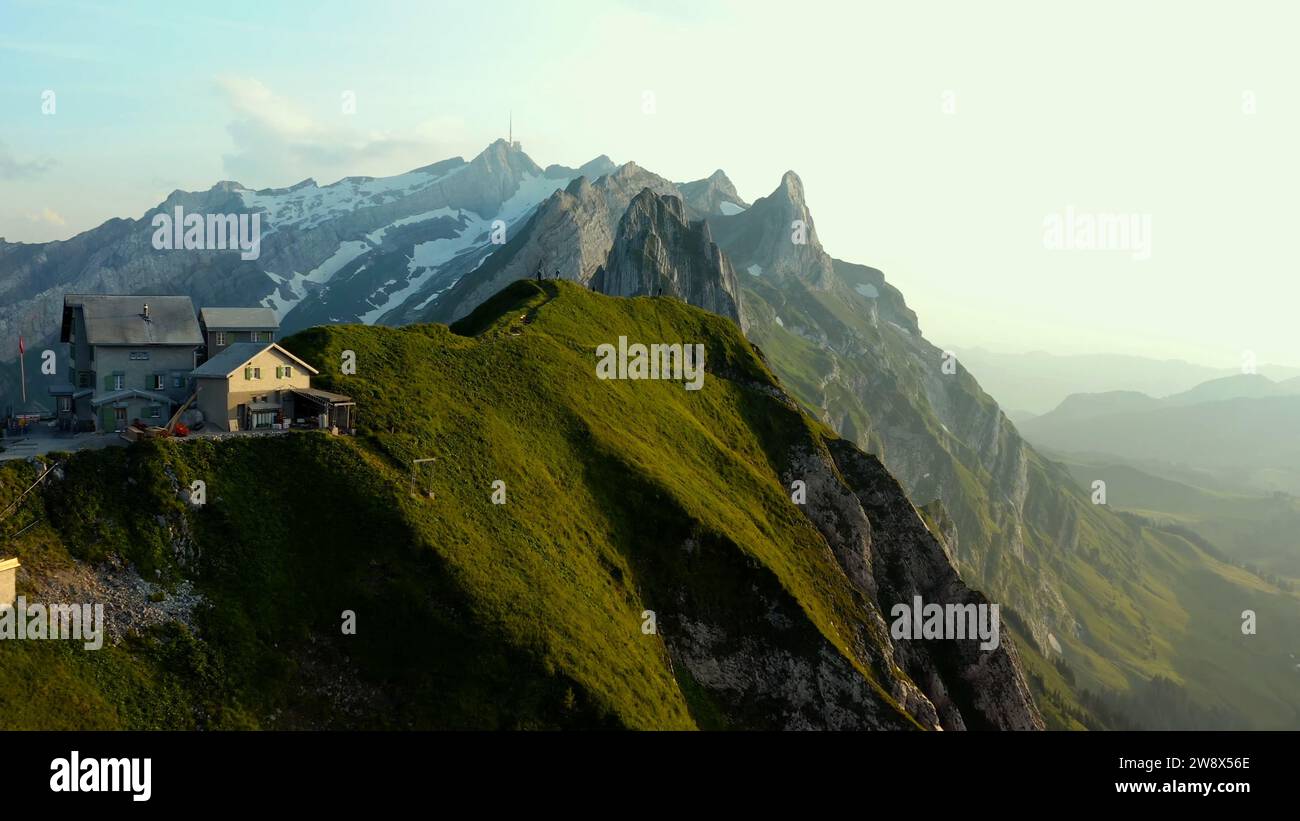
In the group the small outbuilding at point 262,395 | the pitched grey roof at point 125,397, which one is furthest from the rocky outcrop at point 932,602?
the pitched grey roof at point 125,397

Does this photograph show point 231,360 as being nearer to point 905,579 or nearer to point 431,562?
point 431,562

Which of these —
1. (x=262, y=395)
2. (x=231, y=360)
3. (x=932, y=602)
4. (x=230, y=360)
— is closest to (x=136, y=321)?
(x=230, y=360)

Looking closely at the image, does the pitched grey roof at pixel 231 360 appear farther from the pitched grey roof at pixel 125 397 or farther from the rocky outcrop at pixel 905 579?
the rocky outcrop at pixel 905 579

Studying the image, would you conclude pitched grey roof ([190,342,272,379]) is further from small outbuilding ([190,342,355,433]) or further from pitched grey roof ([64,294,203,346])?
pitched grey roof ([64,294,203,346])

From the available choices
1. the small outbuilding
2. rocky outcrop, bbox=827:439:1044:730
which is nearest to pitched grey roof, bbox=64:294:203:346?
the small outbuilding

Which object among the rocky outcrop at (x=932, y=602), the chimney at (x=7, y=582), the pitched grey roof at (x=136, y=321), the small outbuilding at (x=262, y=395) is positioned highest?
the pitched grey roof at (x=136, y=321)
